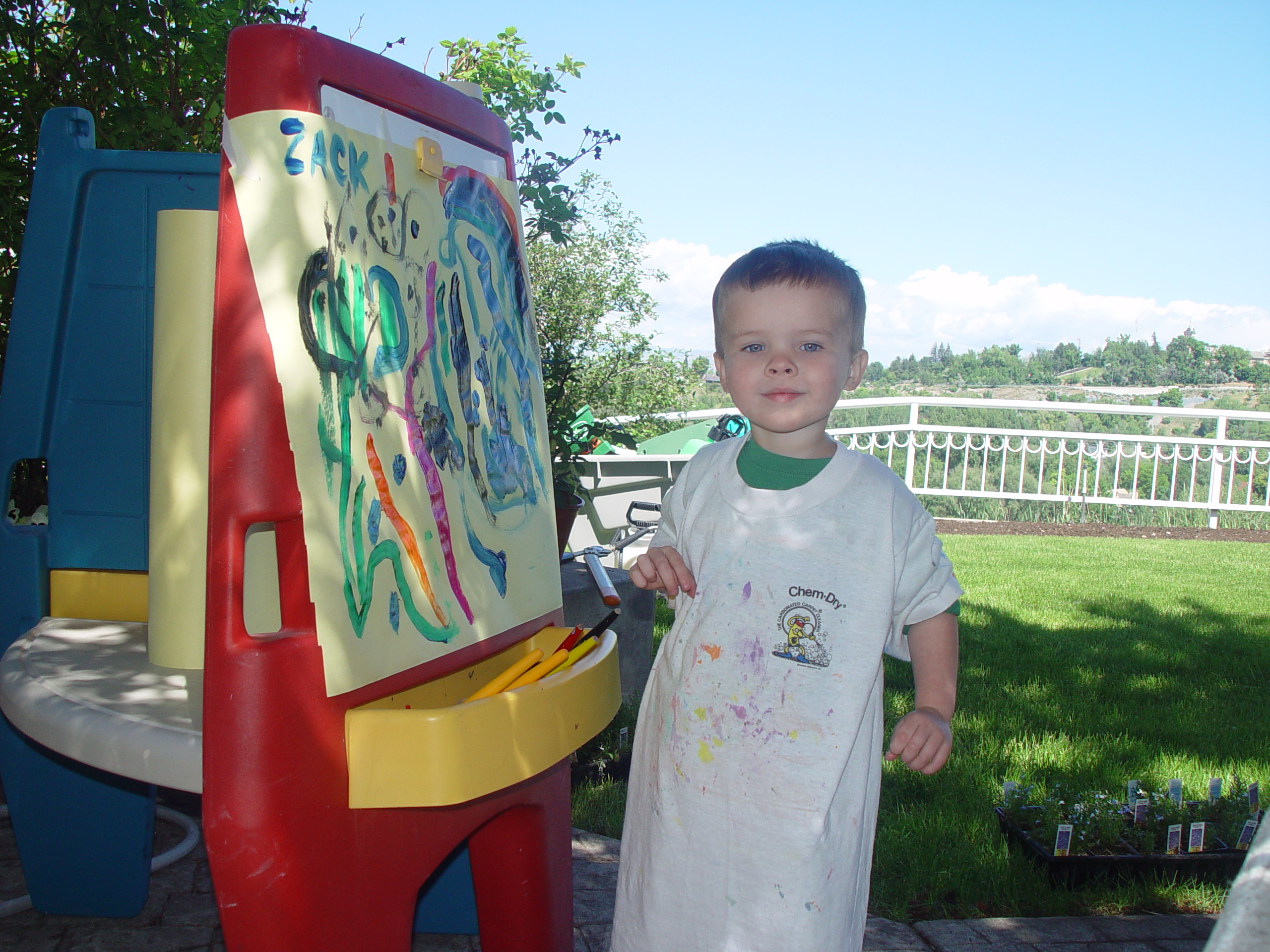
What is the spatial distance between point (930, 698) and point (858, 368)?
51 cm

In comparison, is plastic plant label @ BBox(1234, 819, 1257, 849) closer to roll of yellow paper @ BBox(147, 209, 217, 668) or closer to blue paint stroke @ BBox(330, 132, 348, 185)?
roll of yellow paper @ BBox(147, 209, 217, 668)

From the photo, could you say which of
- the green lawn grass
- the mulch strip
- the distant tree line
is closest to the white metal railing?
the mulch strip

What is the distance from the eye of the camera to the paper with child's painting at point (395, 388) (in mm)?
1286

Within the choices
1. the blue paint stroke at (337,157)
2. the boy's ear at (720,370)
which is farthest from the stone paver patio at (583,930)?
the blue paint stroke at (337,157)

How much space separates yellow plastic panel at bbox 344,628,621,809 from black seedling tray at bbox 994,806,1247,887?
1667 millimetres

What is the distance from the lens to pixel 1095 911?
2.47 metres

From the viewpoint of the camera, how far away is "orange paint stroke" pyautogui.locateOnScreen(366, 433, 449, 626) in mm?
1393

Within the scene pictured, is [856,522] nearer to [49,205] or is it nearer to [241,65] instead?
[241,65]

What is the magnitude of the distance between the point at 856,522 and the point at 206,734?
0.91 metres

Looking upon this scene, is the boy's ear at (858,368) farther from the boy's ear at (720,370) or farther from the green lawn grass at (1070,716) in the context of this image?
the green lawn grass at (1070,716)

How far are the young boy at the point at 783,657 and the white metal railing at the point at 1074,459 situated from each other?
8.22m

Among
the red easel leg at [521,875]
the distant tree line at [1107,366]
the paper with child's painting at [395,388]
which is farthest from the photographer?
the distant tree line at [1107,366]

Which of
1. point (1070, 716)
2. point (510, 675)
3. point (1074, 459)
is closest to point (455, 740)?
point (510, 675)

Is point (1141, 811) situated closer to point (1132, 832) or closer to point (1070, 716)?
point (1132, 832)
